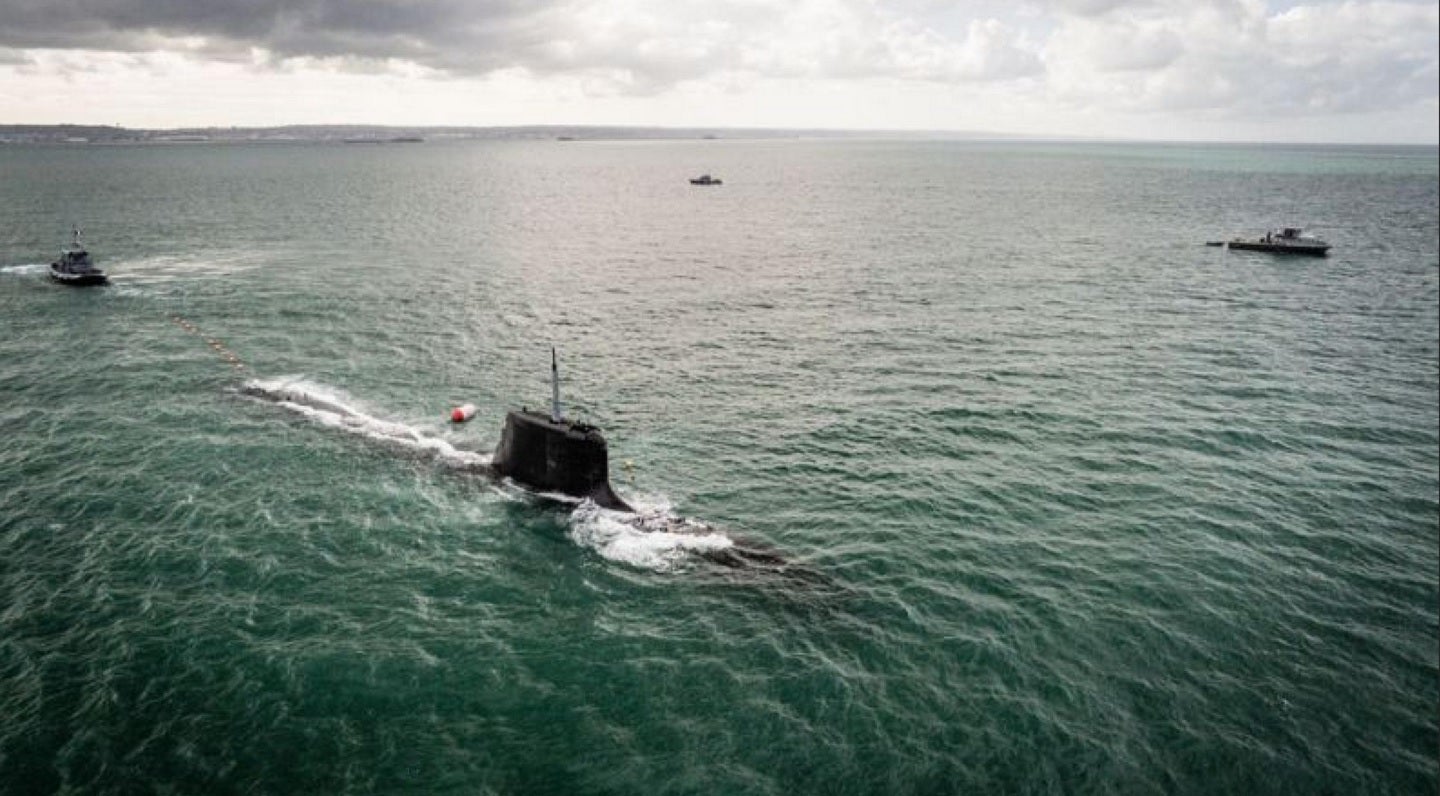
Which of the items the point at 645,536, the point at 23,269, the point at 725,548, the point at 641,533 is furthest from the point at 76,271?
the point at 725,548

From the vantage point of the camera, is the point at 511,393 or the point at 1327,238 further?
the point at 1327,238

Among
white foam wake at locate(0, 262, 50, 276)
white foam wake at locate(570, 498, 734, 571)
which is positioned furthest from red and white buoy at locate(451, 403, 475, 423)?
white foam wake at locate(0, 262, 50, 276)

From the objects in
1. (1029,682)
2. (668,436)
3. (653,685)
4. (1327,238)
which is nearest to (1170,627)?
(1029,682)

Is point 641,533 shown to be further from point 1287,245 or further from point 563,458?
point 1287,245

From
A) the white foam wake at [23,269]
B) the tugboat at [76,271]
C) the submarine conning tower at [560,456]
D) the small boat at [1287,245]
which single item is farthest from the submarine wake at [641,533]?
the small boat at [1287,245]

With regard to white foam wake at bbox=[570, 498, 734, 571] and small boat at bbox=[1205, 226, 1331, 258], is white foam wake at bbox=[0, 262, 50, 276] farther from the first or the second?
small boat at bbox=[1205, 226, 1331, 258]

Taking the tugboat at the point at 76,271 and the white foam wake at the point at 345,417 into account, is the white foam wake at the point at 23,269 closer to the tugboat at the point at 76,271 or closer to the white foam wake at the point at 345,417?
the tugboat at the point at 76,271

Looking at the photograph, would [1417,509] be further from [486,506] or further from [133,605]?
[133,605]
